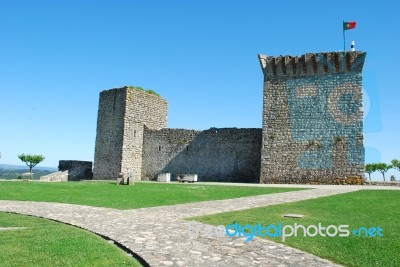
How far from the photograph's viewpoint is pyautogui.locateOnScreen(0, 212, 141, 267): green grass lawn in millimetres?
5062

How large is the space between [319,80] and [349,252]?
19907 mm

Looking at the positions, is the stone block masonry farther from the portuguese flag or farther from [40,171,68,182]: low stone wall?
the portuguese flag

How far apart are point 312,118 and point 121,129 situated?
13.8 metres

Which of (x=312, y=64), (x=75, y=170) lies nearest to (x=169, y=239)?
(x=312, y=64)

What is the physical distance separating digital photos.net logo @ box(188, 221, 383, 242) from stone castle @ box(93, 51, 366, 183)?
16464 millimetres

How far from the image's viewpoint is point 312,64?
24281mm

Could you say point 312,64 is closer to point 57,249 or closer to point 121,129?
point 121,129

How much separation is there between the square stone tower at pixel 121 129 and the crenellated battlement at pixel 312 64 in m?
10.4

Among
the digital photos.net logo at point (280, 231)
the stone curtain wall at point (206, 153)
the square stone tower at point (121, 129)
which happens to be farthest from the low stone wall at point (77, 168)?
the digital photos.net logo at point (280, 231)

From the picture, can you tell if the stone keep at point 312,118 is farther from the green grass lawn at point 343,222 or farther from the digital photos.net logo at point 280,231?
the digital photos.net logo at point 280,231

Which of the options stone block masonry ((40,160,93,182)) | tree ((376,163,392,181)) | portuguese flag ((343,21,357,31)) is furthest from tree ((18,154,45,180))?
tree ((376,163,392,181))

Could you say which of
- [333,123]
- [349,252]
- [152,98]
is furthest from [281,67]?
[349,252]

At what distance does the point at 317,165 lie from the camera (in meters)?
23.8

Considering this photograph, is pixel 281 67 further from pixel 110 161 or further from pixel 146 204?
pixel 146 204
